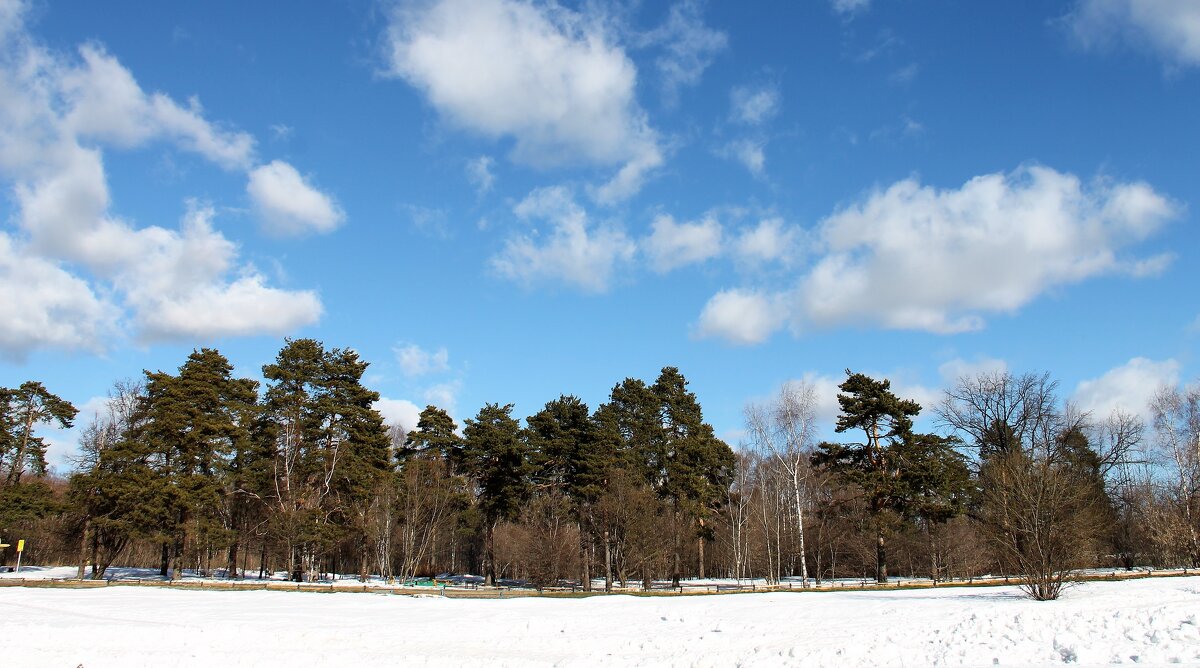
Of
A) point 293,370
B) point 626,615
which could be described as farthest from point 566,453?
point 626,615

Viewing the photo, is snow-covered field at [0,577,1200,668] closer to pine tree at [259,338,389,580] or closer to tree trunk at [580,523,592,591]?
tree trunk at [580,523,592,591]

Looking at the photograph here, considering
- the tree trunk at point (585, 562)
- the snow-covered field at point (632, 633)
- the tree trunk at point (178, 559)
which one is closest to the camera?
the snow-covered field at point (632, 633)

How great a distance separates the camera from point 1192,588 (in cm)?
2380

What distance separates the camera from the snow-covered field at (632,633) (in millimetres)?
14742

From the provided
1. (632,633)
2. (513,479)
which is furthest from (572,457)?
(632,633)

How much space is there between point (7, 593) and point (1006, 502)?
42.6 metres

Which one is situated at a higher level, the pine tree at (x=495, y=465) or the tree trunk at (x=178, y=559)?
the pine tree at (x=495, y=465)

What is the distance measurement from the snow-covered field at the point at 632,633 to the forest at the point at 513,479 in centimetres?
1724

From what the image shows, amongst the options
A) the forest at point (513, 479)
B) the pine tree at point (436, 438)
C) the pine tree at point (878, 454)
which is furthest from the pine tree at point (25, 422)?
the pine tree at point (878, 454)

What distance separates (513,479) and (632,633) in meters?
35.0

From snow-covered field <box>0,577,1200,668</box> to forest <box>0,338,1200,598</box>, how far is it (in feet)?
56.6

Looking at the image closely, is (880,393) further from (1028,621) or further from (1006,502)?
(1028,621)

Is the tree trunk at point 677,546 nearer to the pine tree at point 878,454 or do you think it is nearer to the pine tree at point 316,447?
the pine tree at point 878,454

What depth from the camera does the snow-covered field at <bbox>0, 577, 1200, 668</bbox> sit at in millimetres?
14742
